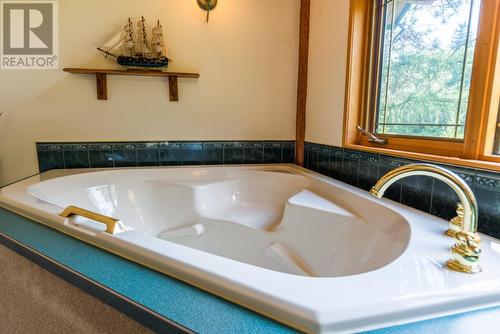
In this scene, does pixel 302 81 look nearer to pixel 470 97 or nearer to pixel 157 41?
pixel 157 41

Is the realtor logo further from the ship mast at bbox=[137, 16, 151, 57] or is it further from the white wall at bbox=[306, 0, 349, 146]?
the white wall at bbox=[306, 0, 349, 146]

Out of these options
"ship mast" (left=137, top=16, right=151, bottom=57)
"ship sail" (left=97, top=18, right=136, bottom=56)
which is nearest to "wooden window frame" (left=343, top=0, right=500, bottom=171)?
"ship mast" (left=137, top=16, right=151, bottom=57)

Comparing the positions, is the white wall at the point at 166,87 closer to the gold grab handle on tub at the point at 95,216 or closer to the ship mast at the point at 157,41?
the ship mast at the point at 157,41

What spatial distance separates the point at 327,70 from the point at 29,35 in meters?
2.10

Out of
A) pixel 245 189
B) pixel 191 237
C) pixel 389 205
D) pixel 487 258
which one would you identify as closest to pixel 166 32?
pixel 245 189

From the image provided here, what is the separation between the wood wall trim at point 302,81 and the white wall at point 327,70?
6cm

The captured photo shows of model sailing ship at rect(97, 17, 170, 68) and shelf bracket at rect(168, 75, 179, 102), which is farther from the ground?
model sailing ship at rect(97, 17, 170, 68)

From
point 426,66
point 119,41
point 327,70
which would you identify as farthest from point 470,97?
point 119,41

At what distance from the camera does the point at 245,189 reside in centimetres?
204

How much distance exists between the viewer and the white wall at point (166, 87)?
2.03 metres

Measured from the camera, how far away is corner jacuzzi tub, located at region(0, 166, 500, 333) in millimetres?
564

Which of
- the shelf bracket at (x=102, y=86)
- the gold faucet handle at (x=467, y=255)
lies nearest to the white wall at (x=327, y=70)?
the gold faucet handle at (x=467, y=255)

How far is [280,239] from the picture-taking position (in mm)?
1599

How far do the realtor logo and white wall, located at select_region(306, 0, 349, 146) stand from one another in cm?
185
